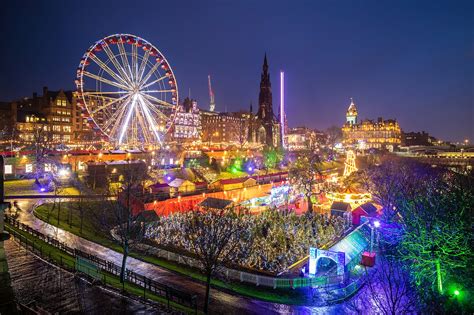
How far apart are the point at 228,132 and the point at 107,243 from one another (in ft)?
433

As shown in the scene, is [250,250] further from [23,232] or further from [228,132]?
[228,132]

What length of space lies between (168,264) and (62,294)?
8353 millimetres

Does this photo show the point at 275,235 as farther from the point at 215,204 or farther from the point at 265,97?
the point at 265,97

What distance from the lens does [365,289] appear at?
19.7 m

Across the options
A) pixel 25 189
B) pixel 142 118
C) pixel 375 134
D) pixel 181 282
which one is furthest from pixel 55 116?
pixel 375 134

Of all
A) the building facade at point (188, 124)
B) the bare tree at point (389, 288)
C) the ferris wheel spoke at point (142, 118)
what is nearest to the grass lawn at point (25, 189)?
the ferris wheel spoke at point (142, 118)

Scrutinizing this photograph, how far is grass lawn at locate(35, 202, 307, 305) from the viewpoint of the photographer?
60.6ft

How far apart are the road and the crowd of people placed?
4.00 metres

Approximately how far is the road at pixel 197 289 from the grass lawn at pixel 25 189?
49.5 ft

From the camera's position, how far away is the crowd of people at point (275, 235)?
904 inches

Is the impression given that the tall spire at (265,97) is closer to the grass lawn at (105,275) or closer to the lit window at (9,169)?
the lit window at (9,169)

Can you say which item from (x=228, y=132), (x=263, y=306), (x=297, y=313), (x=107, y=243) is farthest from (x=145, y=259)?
(x=228, y=132)

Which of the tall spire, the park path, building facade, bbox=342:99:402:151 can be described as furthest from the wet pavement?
building facade, bbox=342:99:402:151

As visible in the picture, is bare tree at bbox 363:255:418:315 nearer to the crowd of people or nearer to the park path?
the park path
